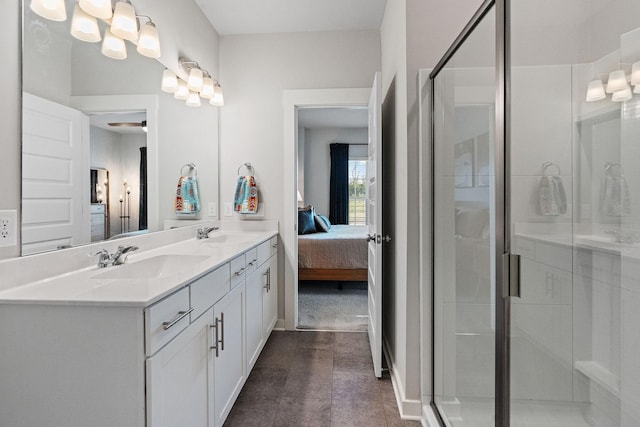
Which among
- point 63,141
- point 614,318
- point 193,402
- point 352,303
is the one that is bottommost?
point 352,303

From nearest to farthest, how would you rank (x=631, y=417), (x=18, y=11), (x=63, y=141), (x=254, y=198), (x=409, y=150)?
1. (x=631, y=417)
2. (x=18, y=11)
3. (x=63, y=141)
4. (x=409, y=150)
5. (x=254, y=198)

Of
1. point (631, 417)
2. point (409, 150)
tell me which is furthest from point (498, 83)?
point (631, 417)

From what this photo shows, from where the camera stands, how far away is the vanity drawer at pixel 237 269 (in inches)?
67.0

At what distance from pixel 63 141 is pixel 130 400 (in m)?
1.05

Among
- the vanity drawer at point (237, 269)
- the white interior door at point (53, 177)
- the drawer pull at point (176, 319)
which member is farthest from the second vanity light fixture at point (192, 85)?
the drawer pull at point (176, 319)

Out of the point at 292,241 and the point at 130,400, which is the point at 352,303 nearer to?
the point at 292,241

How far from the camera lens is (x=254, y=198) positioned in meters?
2.78

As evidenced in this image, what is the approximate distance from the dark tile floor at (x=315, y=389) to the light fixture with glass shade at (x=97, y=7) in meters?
2.06

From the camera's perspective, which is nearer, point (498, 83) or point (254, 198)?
point (498, 83)

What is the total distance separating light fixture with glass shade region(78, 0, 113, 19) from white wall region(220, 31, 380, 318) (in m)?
1.42

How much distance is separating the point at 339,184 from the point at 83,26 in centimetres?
543

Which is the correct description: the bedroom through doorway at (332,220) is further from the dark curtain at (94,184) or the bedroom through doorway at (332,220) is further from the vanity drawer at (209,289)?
the dark curtain at (94,184)

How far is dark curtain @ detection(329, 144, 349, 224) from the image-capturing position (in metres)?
6.61

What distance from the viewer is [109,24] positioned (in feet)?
5.21
